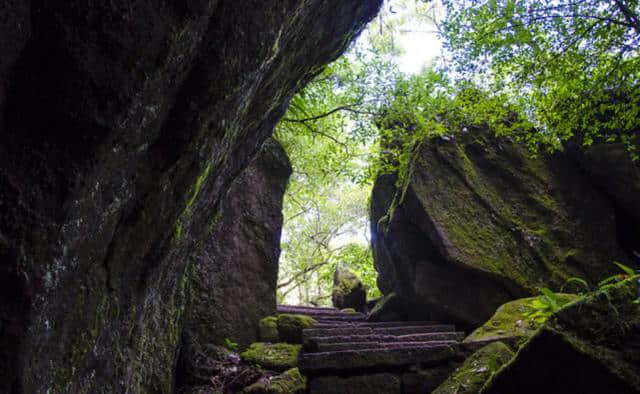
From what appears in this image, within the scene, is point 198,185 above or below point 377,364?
above

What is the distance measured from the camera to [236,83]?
2885mm

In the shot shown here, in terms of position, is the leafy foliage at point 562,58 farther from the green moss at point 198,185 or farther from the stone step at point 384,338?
the green moss at point 198,185

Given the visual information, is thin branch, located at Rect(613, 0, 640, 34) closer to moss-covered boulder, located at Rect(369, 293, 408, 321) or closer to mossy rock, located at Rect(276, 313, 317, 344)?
moss-covered boulder, located at Rect(369, 293, 408, 321)

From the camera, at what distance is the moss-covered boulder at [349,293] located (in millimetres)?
11703

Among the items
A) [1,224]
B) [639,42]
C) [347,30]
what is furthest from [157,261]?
[639,42]

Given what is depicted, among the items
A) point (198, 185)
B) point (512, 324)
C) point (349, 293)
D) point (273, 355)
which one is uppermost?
point (349, 293)

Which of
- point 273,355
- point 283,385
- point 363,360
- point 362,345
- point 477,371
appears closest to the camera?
point 477,371

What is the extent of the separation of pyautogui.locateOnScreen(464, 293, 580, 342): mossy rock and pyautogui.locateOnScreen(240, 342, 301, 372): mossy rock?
7.81ft

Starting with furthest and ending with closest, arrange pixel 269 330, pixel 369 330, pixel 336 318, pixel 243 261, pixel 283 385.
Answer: pixel 336 318
pixel 243 261
pixel 369 330
pixel 269 330
pixel 283 385

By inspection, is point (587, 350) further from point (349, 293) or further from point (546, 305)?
point (349, 293)

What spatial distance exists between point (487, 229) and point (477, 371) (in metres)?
3.80

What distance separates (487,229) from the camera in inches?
301

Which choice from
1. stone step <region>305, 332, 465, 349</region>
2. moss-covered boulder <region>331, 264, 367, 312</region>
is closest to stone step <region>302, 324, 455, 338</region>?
stone step <region>305, 332, 465, 349</region>

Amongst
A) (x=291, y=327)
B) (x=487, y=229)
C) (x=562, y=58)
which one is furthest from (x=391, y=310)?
(x=562, y=58)
